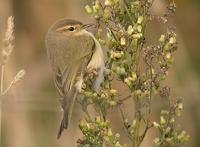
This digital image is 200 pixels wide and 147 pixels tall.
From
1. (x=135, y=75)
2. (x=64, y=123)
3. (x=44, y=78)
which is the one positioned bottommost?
(x=44, y=78)

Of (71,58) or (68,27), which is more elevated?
(68,27)

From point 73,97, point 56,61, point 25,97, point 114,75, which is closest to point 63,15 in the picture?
point 25,97

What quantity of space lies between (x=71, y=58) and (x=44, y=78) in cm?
366

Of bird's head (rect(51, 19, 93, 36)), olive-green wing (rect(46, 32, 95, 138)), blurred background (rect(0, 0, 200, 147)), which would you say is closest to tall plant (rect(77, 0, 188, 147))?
olive-green wing (rect(46, 32, 95, 138))

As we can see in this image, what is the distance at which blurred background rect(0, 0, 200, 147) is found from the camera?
7801 mm

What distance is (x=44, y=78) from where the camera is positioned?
9.02 meters

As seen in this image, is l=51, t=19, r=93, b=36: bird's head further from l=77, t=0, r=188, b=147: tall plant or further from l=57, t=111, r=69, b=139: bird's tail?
l=77, t=0, r=188, b=147: tall plant

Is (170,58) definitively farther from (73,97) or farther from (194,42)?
(194,42)

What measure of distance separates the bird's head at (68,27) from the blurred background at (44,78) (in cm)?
120

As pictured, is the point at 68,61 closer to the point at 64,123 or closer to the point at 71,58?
the point at 71,58

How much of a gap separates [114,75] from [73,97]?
2.30ft

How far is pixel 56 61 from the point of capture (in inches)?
214

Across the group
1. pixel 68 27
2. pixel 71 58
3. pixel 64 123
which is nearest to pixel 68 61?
pixel 71 58

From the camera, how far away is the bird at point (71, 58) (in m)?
4.82
